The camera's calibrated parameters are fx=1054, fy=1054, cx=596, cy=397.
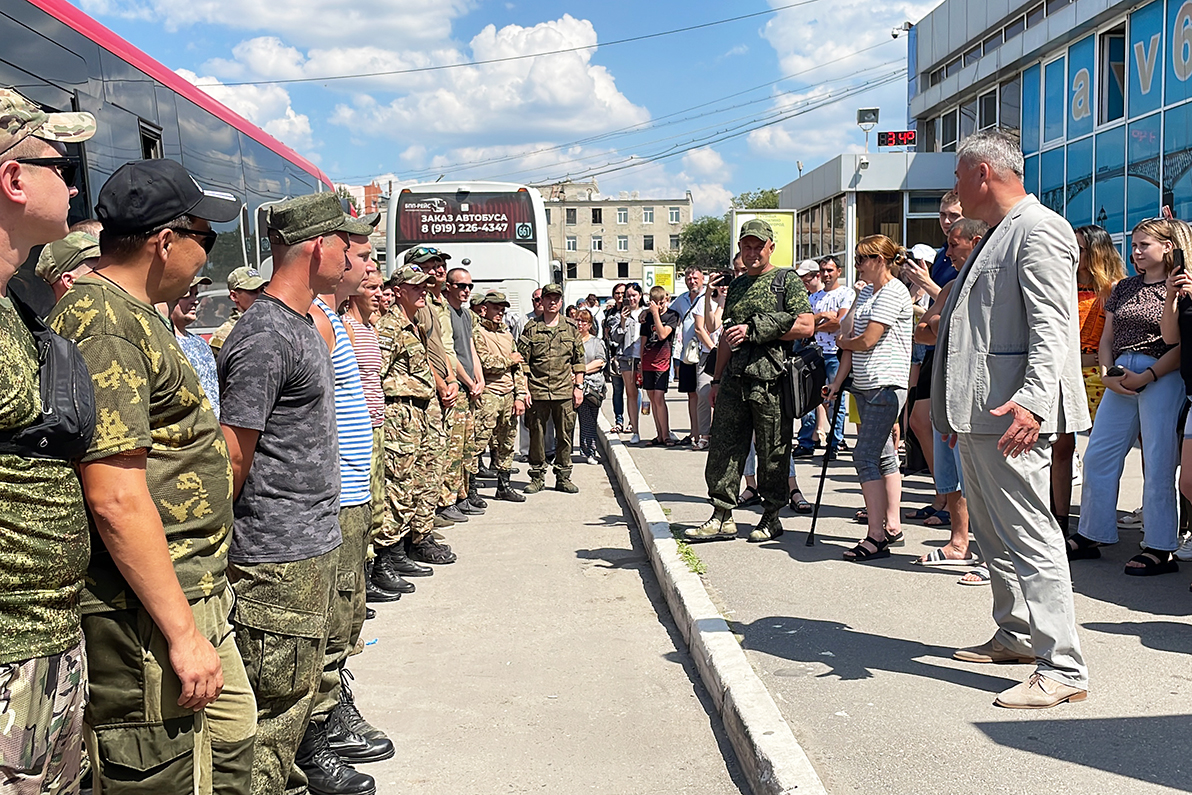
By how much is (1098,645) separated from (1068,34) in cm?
1800

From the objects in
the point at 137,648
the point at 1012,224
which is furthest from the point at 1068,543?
the point at 137,648

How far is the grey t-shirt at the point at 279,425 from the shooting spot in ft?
10.1

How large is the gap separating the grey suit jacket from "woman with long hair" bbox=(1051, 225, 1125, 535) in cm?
274

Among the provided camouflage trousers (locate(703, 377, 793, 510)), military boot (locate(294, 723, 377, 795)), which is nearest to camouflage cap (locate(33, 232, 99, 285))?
military boot (locate(294, 723, 377, 795))

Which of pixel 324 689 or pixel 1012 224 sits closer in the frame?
pixel 324 689

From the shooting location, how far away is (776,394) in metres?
7.30

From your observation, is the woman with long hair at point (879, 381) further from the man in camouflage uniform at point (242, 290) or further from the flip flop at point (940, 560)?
the man in camouflage uniform at point (242, 290)

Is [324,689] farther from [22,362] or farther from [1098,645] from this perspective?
[1098,645]

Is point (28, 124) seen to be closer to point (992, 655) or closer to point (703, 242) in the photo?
point (992, 655)

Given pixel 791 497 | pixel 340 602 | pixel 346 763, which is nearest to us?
pixel 340 602

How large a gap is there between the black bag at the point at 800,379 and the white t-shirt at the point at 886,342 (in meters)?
0.46

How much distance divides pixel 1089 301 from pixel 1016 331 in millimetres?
3119

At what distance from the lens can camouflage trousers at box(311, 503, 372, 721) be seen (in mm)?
3812

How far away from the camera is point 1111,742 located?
3775 mm
